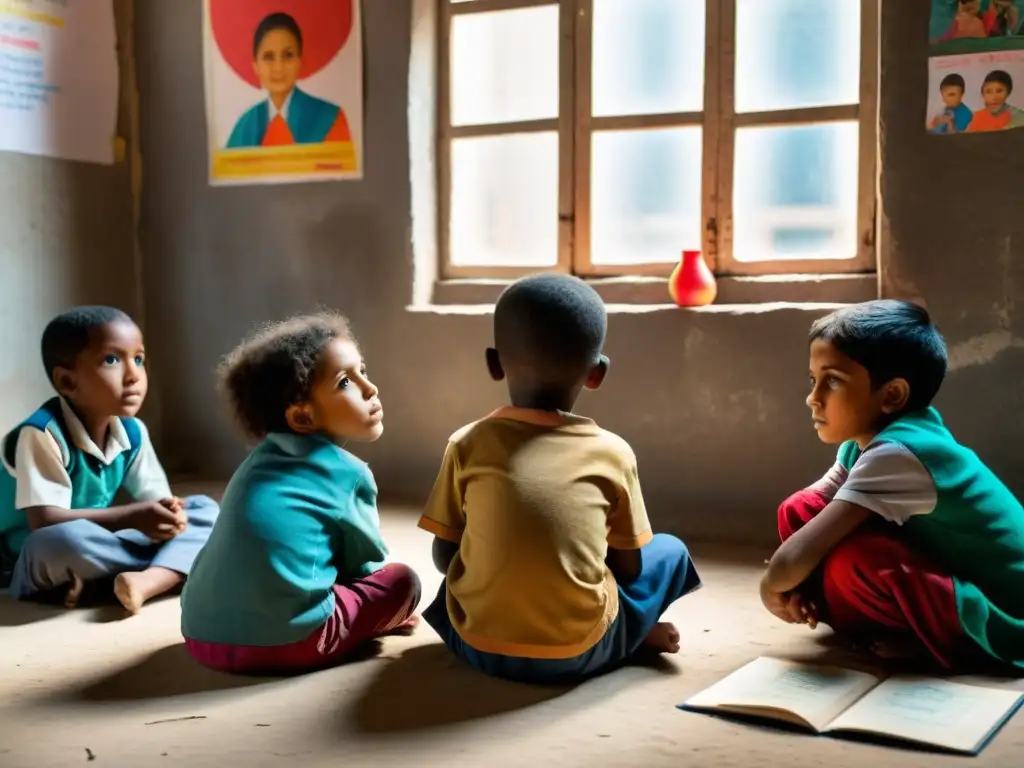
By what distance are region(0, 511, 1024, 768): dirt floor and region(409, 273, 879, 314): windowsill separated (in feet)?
3.77

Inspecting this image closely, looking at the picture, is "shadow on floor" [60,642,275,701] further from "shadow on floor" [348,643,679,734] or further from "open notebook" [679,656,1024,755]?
"open notebook" [679,656,1024,755]

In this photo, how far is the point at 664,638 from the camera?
1900 millimetres

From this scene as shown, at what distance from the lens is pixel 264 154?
3635mm

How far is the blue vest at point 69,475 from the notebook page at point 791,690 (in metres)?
1.50

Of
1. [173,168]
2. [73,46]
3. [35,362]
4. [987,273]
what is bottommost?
[35,362]

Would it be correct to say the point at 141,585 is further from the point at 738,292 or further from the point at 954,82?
the point at 954,82

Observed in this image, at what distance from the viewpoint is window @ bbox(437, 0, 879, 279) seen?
3.03 metres

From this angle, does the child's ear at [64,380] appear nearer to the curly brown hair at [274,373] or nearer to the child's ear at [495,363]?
the curly brown hair at [274,373]

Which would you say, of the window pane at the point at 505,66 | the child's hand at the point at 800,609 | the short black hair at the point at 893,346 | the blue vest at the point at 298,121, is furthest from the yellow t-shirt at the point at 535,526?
the blue vest at the point at 298,121

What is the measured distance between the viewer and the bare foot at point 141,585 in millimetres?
2256

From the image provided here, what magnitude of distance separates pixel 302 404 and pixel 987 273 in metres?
1.75

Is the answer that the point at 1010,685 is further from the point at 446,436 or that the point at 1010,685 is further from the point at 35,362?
the point at 35,362

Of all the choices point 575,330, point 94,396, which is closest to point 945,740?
point 575,330

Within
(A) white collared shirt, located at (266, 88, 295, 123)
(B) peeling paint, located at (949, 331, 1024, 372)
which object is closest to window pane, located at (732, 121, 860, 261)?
(B) peeling paint, located at (949, 331, 1024, 372)
